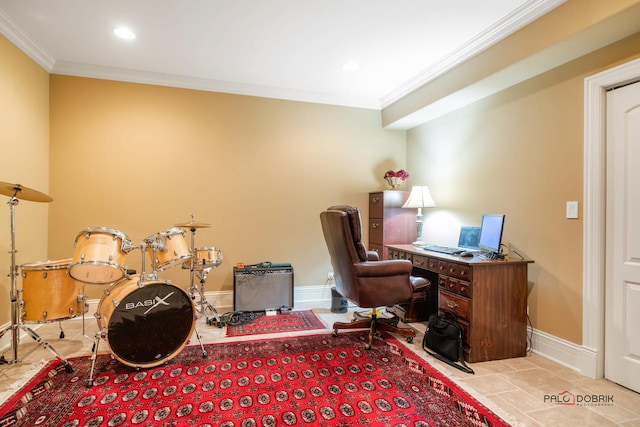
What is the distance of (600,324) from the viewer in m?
2.24

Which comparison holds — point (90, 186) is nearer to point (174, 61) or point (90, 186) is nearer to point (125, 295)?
point (174, 61)

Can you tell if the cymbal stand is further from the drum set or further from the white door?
the white door

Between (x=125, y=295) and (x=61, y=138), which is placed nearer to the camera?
(x=125, y=295)

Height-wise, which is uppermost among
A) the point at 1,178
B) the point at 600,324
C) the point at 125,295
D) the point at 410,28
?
the point at 410,28

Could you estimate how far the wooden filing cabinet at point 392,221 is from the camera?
392cm

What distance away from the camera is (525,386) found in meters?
2.12

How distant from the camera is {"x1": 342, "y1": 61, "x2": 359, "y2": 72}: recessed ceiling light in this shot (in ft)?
10.8

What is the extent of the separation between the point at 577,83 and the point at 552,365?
82.4 inches

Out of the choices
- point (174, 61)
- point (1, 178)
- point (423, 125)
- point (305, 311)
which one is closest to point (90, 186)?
point (1, 178)

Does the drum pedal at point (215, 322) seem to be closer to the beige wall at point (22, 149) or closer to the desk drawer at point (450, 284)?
the beige wall at point (22, 149)

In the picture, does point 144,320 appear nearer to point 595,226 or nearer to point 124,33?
point 124,33

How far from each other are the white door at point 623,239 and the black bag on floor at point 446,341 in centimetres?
94

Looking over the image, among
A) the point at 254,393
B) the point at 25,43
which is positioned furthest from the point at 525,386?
the point at 25,43

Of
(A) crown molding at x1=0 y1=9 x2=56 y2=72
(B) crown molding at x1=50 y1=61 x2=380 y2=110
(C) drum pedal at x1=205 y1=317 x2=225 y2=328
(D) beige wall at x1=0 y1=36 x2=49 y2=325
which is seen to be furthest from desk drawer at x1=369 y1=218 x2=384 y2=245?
(A) crown molding at x1=0 y1=9 x2=56 y2=72
